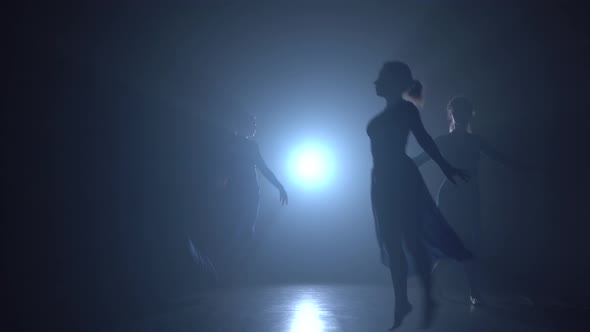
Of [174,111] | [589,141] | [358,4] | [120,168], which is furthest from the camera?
[358,4]

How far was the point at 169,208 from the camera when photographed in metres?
3.79

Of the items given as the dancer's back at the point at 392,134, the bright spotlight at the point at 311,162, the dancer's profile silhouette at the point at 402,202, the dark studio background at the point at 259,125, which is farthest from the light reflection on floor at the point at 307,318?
the bright spotlight at the point at 311,162

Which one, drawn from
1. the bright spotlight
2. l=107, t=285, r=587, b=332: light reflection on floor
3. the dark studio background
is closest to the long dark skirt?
l=107, t=285, r=587, b=332: light reflection on floor

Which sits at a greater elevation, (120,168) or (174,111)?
(174,111)

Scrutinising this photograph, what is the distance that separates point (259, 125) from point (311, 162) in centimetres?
114

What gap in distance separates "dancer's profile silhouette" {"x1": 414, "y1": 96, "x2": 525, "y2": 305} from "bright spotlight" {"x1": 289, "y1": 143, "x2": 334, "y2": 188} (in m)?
4.51

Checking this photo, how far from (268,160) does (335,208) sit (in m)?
1.45

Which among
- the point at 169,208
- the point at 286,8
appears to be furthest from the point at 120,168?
the point at 286,8

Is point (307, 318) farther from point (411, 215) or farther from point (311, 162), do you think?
point (311, 162)

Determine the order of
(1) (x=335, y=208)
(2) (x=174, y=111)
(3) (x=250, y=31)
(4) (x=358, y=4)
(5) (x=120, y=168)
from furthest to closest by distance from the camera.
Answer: (1) (x=335, y=208)
(3) (x=250, y=31)
(4) (x=358, y=4)
(2) (x=174, y=111)
(5) (x=120, y=168)

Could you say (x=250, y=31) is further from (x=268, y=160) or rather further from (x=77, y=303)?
(x=77, y=303)

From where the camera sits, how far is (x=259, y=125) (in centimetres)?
786

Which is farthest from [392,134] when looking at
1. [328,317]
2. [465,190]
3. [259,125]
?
[259,125]

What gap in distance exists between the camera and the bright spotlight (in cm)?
803
